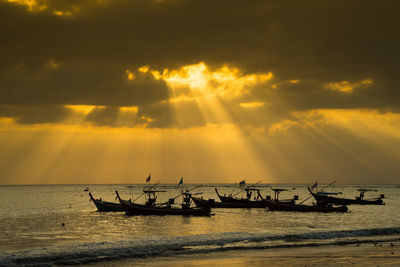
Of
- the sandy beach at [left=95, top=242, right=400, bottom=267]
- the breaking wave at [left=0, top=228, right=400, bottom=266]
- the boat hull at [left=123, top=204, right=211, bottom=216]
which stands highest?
the boat hull at [left=123, top=204, right=211, bottom=216]

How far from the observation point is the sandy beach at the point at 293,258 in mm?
22312

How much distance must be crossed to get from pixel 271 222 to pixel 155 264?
98.9 feet

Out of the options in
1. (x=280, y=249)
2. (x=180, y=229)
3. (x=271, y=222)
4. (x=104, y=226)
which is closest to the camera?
(x=280, y=249)

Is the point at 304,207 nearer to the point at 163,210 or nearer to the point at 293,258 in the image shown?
the point at 163,210

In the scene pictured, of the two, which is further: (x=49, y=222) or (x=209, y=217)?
(x=209, y=217)

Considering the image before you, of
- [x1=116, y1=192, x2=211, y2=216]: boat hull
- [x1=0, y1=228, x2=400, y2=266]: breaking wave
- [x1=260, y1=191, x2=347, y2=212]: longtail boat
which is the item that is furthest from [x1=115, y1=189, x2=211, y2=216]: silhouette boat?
[x1=0, y1=228, x2=400, y2=266]: breaking wave

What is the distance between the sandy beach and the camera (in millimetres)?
22312

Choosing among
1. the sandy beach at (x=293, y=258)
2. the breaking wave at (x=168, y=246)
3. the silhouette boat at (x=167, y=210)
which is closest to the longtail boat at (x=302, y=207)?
the silhouette boat at (x=167, y=210)

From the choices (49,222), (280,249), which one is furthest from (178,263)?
(49,222)

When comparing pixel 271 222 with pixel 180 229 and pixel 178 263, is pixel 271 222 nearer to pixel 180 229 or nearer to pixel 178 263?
pixel 180 229

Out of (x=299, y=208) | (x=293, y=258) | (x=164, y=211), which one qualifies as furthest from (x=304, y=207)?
(x=293, y=258)

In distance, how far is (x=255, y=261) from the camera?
23.2m

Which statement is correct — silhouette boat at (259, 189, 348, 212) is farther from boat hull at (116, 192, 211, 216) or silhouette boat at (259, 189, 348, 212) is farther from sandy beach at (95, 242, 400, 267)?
sandy beach at (95, 242, 400, 267)

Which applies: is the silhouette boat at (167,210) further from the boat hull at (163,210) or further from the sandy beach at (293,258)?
the sandy beach at (293,258)
